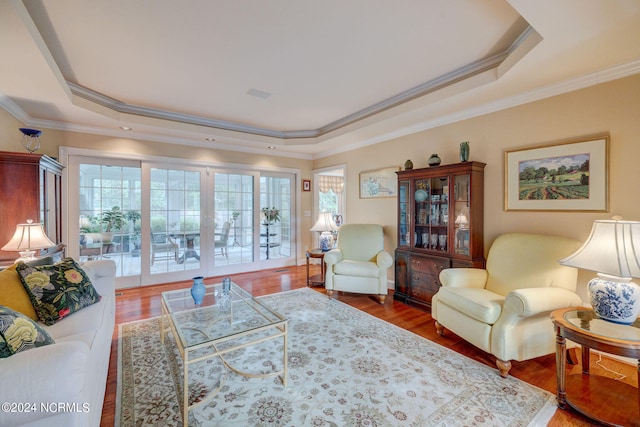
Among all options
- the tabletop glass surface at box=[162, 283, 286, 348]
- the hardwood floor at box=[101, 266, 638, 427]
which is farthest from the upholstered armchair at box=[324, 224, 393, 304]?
the tabletop glass surface at box=[162, 283, 286, 348]

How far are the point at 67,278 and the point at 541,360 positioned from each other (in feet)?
12.4

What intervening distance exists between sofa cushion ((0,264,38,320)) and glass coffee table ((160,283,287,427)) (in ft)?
2.66

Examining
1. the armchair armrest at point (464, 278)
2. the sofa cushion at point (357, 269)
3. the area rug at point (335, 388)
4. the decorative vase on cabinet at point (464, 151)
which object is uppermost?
the decorative vase on cabinet at point (464, 151)

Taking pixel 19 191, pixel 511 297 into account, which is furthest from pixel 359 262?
pixel 19 191

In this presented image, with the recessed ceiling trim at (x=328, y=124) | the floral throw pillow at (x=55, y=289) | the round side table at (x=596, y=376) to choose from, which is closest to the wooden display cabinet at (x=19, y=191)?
the recessed ceiling trim at (x=328, y=124)

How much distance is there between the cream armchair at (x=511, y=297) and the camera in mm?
2041

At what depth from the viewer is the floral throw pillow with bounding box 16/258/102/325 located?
1812 millimetres

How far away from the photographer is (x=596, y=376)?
2027mm

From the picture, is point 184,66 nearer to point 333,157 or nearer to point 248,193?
point 248,193

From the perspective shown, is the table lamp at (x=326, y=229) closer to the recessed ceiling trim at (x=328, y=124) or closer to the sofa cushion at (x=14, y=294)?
the recessed ceiling trim at (x=328, y=124)

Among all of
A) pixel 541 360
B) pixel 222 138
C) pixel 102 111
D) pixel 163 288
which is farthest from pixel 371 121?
pixel 163 288

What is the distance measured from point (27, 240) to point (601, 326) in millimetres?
4542

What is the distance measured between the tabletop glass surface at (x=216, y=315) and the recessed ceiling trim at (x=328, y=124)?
2.59 meters

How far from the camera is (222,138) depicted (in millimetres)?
4562
